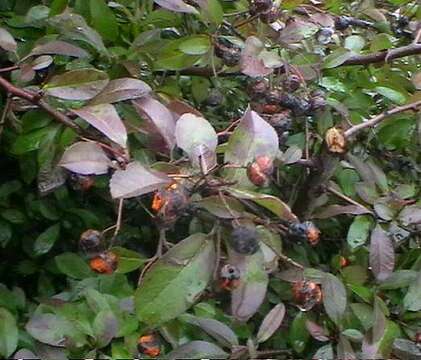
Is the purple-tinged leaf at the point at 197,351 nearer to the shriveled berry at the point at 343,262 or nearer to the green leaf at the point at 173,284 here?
the green leaf at the point at 173,284

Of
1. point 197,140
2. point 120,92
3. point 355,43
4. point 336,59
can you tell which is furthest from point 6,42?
point 355,43

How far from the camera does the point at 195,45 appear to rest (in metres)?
1.04

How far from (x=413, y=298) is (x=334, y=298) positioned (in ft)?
0.46

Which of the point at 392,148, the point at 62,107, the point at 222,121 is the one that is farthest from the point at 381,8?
the point at 62,107

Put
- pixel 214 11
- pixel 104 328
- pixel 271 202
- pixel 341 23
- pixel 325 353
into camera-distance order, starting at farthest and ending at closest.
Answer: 1. pixel 341 23
2. pixel 214 11
3. pixel 325 353
4. pixel 104 328
5. pixel 271 202

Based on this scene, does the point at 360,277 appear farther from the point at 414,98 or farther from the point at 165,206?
the point at 165,206

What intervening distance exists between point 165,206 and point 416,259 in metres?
0.50

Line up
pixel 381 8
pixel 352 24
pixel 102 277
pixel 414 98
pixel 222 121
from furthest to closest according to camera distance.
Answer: pixel 381 8 → pixel 352 24 → pixel 222 121 → pixel 414 98 → pixel 102 277

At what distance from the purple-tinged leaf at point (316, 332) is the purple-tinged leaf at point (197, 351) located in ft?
0.45

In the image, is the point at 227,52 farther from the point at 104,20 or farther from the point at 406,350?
the point at 406,350

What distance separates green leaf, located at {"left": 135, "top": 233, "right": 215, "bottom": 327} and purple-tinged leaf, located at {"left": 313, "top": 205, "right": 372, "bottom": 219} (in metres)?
0.28

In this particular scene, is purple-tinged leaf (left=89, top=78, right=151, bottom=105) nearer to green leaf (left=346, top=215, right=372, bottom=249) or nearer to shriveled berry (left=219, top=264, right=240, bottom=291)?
shriveled berry (left=219, top=264, right=240, bottom=291)

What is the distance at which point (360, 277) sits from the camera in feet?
3.40

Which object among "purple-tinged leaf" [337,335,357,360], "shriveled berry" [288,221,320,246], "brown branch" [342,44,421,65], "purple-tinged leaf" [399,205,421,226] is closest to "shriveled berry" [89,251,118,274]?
"shriveled berry" [288,221,320,246]
